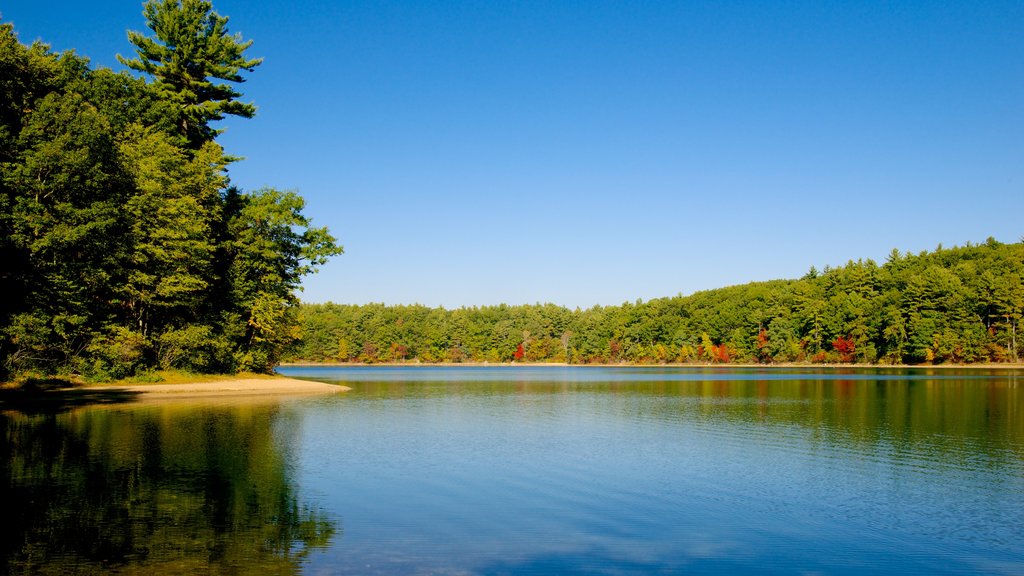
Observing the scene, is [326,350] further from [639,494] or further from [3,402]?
[639,494]

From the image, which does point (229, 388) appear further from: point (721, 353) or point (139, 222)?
point (721, 353)

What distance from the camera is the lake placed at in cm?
1068

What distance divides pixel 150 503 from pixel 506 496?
715 cm

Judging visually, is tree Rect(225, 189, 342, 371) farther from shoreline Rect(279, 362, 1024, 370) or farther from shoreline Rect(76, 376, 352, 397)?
shoreline Rect(279, 362, 1024, 370)

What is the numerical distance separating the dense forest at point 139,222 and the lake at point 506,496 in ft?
26.8

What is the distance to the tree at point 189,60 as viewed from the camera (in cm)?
5278

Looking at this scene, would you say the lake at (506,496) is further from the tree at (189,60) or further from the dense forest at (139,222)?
the tree at (189,60)

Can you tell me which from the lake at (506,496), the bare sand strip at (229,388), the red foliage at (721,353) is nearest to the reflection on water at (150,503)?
the lake at (506,496)

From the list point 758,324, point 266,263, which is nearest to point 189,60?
point 266,263

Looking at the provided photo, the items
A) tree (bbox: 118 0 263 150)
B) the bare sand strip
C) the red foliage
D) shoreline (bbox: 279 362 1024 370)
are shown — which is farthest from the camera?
the red foliage

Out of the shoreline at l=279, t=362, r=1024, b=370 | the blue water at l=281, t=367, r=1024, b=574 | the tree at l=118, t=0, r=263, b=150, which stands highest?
the tree at l=118, t=0, r=263, b=150

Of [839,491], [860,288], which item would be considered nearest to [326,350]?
[860,288]

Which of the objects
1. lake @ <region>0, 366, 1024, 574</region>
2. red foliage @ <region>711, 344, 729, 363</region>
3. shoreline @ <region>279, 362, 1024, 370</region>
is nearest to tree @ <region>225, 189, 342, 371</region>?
lake @ <region>0, 366, 1024, 574</region>

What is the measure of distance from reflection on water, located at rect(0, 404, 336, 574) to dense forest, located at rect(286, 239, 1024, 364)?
4089cm
